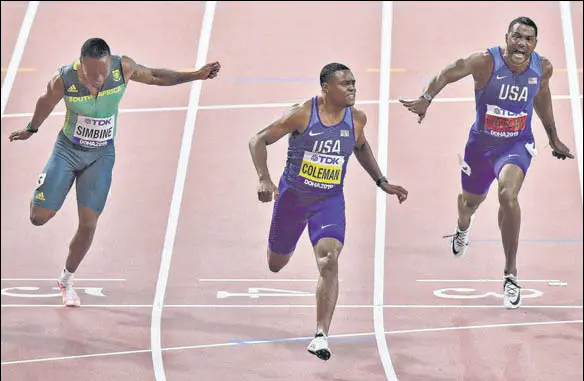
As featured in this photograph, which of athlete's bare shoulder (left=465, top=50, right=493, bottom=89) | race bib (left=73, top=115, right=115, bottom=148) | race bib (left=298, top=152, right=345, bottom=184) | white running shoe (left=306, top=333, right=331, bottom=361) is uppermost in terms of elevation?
athlete's bare shoulder (left=465, top=50, right=493, bottom=89)

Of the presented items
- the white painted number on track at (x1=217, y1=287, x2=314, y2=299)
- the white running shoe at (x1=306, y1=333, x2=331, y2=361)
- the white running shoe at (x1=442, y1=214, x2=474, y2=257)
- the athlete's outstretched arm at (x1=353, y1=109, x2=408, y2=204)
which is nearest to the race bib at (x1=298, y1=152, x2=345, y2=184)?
the athlete's outstretched arm at (x1=353, y1=109, x2=408, y2=204)

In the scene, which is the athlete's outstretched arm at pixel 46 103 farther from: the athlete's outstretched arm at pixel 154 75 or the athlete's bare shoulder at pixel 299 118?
the athlete's bare shoulder at pixel 299 118

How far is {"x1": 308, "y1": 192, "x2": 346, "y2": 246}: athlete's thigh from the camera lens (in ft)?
38.8

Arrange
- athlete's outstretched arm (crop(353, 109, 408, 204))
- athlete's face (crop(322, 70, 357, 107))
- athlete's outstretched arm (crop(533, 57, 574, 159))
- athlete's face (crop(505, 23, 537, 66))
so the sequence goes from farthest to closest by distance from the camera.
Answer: athlete's outstretched arm (crop(533, 57, 574, 159)), athlete's face (crop(505, 23, 537, 66)), athlete's outstretched arm (crop(353, 109, 408, 204)), athlete's face (crop(322, 70, 357, 107))

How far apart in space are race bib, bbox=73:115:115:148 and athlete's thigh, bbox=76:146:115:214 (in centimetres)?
22

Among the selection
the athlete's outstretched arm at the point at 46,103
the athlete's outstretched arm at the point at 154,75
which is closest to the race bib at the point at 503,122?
the athlete's outstretched arm at the point at 154,75

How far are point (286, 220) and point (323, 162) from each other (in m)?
0.79

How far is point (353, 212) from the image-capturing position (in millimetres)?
16953

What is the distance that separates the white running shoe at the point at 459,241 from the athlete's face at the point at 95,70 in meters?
4.22

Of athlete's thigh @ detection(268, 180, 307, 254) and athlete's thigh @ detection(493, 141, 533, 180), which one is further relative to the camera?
athlete's thigh @ detection(493, 141, 533, 180)

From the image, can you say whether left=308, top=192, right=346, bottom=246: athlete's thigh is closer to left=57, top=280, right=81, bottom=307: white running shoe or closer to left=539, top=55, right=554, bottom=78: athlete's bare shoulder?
left=539, top=55, right=554, bottom=78: athlete's bare shoulder

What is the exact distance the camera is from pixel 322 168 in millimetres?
11867

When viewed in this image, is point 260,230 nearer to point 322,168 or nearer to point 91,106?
point 91,106

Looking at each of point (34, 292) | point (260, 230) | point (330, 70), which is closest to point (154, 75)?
point (330, 70)
